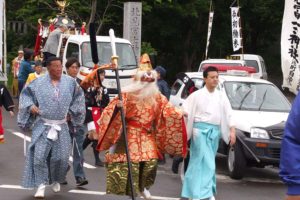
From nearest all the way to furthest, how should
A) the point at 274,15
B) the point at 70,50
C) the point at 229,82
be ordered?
1. the point at 229,82
2. the point at 70,50
3. the point at 274,15

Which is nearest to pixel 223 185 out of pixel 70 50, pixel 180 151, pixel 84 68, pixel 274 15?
pixel 180 151

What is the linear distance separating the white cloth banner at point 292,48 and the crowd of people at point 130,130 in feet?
4.97

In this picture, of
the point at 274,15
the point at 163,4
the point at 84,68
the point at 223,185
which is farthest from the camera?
the point at 274,15

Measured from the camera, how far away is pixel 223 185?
9.73m

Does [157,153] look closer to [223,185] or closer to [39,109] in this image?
[39,109]

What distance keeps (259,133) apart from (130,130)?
3526mm

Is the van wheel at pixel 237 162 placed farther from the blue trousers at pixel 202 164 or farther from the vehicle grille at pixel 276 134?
the blue trousers at pixel 202 164

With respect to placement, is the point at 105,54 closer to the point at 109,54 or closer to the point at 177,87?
the point at 109,54

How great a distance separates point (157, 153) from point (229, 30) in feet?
95.6

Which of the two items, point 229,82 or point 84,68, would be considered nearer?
point 229,82

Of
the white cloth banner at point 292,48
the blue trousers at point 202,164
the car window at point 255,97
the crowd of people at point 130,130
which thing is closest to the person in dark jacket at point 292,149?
the crowd of people at point 130,130

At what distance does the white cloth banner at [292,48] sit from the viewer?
30.8 ft

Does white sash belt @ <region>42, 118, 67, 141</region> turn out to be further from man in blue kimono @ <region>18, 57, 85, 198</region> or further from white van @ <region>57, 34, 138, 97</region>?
white van @ <region>57, 34, 138, 97</region>

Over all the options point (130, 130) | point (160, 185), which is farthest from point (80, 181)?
point (130, 130)
